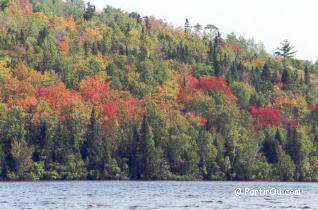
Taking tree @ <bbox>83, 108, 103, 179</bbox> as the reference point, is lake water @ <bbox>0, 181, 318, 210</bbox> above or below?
below

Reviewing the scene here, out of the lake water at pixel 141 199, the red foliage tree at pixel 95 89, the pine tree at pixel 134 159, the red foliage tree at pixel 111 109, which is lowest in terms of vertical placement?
the lake water at pixel 141 199

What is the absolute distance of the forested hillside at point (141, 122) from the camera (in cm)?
13925

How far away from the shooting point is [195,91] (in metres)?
180

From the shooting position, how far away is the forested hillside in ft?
457

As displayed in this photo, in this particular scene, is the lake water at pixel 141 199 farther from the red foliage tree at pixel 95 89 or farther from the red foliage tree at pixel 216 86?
the red foliage tree at pixel 216 86

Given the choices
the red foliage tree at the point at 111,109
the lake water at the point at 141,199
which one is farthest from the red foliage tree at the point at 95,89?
the lake water at the point at 141,199

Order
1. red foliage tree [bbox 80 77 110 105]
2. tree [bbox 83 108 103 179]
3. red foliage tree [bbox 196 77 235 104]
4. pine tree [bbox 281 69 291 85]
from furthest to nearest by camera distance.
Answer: pine tree [bbox 281 69 291 85], red foliage tree [bbox 196 77 235 104], red foliage tree [bbox 80 77 110 105], tree [bbox 83 108 103 179]

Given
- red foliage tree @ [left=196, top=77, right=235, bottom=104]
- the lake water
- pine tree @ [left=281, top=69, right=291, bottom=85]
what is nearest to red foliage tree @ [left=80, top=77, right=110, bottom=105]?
red foliage tree @ [left=196, top=77, right=235, bottom=104]

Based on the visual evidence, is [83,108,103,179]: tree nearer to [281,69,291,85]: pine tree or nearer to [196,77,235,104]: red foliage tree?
[196,77,235,104]: red foliage tree

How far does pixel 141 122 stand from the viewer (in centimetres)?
14862

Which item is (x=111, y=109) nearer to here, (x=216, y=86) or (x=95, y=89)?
(x=95, y=89)

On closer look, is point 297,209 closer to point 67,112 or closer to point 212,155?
point 212,155

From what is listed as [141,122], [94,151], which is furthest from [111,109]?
[94,151]

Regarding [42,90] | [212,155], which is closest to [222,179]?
[212,155]
